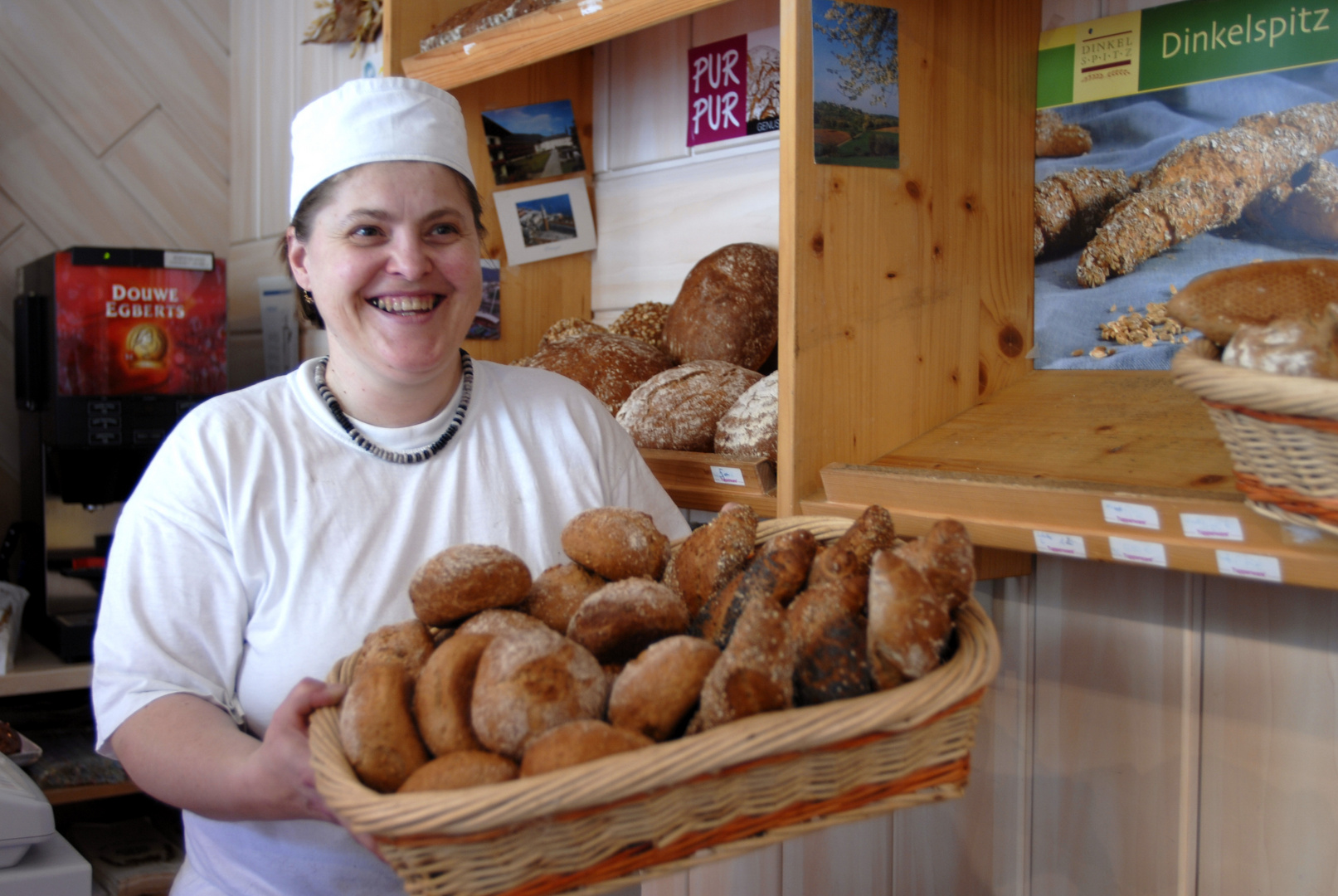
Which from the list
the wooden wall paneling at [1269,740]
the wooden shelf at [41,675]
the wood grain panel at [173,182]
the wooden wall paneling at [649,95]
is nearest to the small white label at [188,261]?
the wood grain panel at [173,182]

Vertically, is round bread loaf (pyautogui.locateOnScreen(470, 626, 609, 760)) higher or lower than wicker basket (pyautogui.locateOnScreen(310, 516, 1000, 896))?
higher

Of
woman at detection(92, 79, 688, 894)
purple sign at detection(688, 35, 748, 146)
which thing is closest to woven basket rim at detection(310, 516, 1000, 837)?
woman at detection(92, 79, 688, 894)

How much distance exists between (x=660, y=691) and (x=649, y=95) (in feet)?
5.51

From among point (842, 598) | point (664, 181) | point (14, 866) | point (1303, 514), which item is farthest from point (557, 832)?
point (664, 181)

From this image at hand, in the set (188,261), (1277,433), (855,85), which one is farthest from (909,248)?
(188,261)

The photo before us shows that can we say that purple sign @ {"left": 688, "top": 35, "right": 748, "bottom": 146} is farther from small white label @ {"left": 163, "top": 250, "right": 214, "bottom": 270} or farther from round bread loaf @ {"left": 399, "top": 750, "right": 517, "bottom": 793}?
round bread loaf @ {"left": 399, "top": 750, "right": 517, "bottom": 793}

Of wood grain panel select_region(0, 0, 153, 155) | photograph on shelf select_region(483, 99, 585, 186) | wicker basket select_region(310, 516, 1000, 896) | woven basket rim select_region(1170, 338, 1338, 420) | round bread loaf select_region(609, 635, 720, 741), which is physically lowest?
wicker basket select_region(310, 516, 1000, 896)

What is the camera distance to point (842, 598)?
891 millimetres

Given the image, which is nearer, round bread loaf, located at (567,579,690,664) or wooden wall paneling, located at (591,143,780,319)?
round bread loaf, located at (567,579,690,664)

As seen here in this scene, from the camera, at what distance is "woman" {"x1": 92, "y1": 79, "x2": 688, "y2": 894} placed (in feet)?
3.72

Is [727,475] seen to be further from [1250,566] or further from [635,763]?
[635,763]

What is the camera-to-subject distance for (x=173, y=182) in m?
3.26

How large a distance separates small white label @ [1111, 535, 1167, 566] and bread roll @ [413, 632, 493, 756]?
0.65m

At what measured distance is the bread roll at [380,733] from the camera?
776 mm
